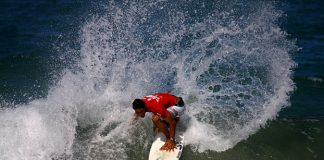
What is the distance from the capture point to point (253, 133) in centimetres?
1127

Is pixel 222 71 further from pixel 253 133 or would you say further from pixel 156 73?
pixel 253 133

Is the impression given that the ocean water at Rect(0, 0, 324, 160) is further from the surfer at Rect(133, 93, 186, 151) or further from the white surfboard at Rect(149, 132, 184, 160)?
the surfer at Rect(133, 93, 186, 151)

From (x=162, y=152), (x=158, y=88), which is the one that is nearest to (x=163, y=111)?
(x=162, y=152)

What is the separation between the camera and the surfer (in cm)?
988

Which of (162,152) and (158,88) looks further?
(158,88)

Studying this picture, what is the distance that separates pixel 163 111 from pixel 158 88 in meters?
3.04

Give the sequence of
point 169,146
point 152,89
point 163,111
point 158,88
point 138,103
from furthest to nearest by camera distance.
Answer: point 158,88 → point 152,89 → point 169,146 → point 163,111 → point 138,103

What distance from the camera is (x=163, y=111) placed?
10.0m

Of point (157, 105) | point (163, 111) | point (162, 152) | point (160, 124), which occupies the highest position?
point (157, 105)

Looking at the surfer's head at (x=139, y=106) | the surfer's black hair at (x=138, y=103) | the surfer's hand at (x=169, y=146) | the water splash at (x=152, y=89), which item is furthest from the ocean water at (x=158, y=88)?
the surfer's black hair at (x=138, y=103)

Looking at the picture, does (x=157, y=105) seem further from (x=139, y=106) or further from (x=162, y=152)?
(x=162, y=152)

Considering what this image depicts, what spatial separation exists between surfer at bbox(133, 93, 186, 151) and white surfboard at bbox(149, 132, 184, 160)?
0.11 meters

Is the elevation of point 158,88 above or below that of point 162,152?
above

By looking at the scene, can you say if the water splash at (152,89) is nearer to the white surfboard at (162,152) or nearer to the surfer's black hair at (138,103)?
the white surfboard at (162,152)
